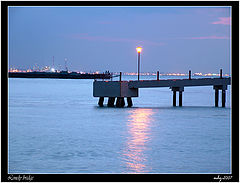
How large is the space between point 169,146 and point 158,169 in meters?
4.53

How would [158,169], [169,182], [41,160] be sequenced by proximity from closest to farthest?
[169,182], [158,169], [41,160]

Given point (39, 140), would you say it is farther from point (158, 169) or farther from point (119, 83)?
point (119, 83)

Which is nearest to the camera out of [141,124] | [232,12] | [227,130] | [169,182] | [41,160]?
[169,182]

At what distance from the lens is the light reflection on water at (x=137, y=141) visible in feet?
49.2

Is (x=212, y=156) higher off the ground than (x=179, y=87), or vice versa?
(x=179, y=87)

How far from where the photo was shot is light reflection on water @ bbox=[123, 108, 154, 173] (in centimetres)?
1499

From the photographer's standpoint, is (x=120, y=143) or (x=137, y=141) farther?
(x=137, y=141)

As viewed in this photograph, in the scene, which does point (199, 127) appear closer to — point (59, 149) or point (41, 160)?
point (59, 149)

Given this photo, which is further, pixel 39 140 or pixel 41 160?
pixel 39 140

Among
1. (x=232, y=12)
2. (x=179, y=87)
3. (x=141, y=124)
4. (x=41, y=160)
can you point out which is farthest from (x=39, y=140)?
(x=179, y=87)

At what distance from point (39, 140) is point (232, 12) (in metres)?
10.9

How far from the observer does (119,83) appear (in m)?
31.7

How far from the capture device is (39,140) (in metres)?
20.4

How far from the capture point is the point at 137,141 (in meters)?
20.1
